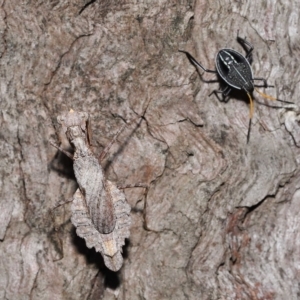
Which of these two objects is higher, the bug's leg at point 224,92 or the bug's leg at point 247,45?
the bug's leg at point 247,45

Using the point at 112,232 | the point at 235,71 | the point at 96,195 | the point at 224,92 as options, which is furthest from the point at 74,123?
the point at 235,71

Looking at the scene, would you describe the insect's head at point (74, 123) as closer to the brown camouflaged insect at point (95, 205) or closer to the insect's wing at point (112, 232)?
the brown camouflaged insect at point (95, 205)

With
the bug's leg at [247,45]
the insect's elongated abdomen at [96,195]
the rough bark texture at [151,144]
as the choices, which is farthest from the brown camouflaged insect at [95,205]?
the bug's leg at [247,45]

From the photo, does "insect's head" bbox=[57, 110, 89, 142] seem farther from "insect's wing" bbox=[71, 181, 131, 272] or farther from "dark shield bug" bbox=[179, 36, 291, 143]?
"dark shield bug" bbox=[179, 36, 291, 143]

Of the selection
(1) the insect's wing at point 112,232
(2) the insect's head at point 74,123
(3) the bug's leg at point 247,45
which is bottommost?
(1) the insect's wing at point 112,232

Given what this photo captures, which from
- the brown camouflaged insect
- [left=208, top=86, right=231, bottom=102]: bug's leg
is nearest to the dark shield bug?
[left=208, top=86, right=231, bottom=102]: bug's leg

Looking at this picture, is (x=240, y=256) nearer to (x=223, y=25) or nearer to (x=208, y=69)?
(x=208, y=69)

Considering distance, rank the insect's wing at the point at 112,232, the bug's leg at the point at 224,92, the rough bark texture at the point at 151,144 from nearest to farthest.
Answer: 1. the insect's wing at the point at 112,232
2. the rough bark texture at the point at 151,144
3. the bug's leg at the point at 224,92
